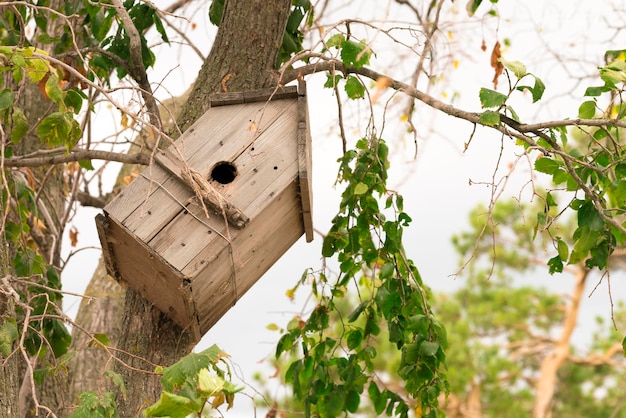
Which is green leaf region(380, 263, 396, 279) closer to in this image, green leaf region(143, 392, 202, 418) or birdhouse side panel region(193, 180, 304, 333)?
birdhouse side panel region(193, 180, 304, 333)

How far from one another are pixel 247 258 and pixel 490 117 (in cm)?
79

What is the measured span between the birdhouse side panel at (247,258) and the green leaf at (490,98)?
0.58 meters

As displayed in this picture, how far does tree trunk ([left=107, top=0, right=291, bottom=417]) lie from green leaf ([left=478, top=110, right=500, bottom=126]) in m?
0.74

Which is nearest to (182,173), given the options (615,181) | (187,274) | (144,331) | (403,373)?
(187,274)

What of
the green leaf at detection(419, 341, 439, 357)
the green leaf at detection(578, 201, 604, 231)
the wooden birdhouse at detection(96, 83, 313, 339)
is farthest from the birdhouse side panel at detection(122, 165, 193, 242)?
the green leaf at detection(578, 201, 604, 231)

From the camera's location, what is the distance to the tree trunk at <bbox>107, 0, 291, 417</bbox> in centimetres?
277

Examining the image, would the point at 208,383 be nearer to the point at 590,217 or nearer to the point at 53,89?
the point at 53,89

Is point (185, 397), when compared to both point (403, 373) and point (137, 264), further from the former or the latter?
point (403, 373)

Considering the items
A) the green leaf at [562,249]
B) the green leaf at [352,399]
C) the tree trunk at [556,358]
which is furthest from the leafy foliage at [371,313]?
the tree trunk at [556,358]

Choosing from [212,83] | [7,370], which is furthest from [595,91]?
[7,370]

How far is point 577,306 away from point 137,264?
9.44m

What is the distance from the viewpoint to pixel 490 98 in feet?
8.00

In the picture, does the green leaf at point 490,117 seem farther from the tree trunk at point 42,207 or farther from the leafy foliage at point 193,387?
the tree trunk at point 42,207

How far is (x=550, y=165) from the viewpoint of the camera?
2611mm
